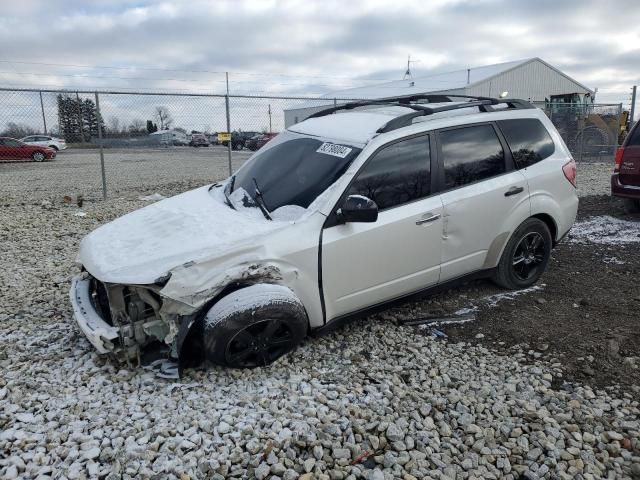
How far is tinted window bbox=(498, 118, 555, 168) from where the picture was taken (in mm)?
4543

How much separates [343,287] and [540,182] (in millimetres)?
2328

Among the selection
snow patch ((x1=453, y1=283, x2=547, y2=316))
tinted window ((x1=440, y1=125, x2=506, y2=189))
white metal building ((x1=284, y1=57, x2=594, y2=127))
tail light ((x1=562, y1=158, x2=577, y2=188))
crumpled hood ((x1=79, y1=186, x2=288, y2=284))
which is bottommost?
snow patch ((x1=453, y1=283, x2=547, y2=316))

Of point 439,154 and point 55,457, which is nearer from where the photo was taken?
point 55,457

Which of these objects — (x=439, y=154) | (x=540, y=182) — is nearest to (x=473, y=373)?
(x=439, y=154)

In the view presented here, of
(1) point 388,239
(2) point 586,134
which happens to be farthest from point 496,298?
(2) point 586,134

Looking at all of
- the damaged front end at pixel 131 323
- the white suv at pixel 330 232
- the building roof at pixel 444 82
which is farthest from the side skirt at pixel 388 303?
the building roof at pixel 444 82

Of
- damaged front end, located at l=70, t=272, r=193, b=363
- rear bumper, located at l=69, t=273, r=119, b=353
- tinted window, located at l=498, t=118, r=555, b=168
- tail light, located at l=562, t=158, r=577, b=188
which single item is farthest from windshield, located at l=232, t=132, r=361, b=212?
tail light, located at l=562, t=158, r=577, b=188

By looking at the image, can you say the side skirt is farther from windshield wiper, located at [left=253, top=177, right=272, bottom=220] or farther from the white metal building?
the white metal building

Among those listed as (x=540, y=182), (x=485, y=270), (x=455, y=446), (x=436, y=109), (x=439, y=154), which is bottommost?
(x=455, y=446)

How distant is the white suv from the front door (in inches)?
0.4

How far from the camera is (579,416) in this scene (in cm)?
294

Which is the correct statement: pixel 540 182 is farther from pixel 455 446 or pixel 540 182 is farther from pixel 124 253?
pixel 124 253

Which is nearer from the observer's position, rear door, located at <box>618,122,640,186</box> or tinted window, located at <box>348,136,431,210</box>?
tinted window, located at <box>348,136,431,210</box>

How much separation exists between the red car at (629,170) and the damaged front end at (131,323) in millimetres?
7212
